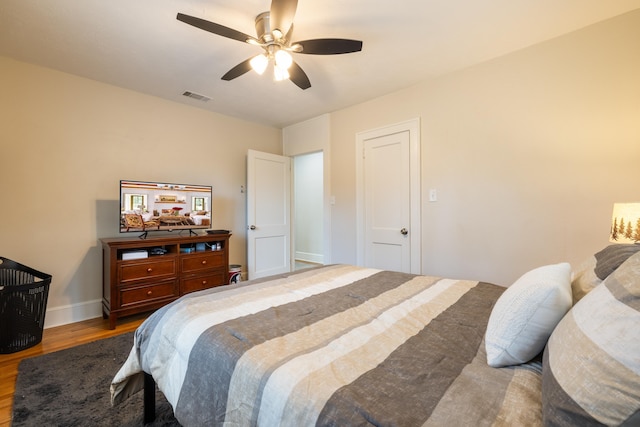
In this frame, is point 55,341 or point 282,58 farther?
point 55,341

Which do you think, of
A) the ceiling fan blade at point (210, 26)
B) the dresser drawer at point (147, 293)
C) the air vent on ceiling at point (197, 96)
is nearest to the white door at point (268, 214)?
the air vent on ceiling at point (197, 96)

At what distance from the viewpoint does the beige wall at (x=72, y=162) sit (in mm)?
2529

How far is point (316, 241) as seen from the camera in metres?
5.98

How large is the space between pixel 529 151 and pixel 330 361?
253 cm

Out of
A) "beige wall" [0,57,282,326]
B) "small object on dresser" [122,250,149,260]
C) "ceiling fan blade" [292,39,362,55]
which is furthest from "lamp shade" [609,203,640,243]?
"beige wall" [0,57,282,326]

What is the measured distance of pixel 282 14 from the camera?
1.62 meters

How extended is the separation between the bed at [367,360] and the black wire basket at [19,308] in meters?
1.62

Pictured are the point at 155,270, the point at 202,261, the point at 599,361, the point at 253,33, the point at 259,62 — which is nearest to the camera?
the point at 599,361

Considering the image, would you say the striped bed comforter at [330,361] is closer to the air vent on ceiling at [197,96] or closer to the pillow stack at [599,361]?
the pillow stack at [599,361]

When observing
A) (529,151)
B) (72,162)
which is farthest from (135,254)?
(529,151)

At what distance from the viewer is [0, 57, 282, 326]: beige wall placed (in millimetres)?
2529

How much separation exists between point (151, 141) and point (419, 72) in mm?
3073

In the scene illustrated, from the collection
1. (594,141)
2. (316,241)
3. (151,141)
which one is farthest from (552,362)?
(316,241)

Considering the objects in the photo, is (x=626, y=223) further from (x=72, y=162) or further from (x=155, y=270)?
(x=72, y=162)
